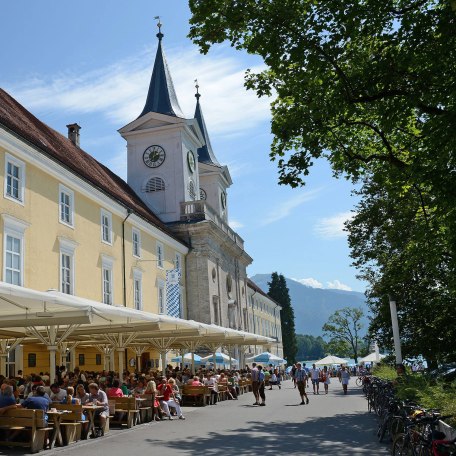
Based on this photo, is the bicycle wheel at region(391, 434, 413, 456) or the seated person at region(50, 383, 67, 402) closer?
the bicycle wheel at region(391, 434, 413, 456)

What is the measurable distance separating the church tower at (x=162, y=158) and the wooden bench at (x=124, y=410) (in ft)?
96.0

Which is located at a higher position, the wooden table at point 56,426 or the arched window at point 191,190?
the arched window at point 191,190

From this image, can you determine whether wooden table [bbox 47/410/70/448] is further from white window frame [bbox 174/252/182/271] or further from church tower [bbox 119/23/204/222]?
church tower [bbox 119/23/204/222]

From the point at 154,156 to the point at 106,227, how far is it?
18590 millimetres

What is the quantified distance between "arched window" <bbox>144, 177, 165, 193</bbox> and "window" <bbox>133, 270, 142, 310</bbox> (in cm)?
1426

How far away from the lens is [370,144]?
17781 millimetres

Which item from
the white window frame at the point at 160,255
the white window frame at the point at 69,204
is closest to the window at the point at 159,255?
the white window frame at the point at 160,255

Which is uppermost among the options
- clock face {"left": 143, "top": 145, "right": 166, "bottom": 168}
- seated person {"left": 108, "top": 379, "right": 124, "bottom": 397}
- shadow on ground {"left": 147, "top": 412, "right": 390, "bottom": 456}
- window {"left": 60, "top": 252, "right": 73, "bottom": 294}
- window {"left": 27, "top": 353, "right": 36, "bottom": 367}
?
clock face {"left": 143, "top": 145, "right": 166, "bottom": 168}

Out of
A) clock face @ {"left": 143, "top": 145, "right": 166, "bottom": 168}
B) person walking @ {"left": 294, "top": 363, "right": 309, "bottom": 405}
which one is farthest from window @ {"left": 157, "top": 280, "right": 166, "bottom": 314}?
person walking @ {"left": 294, "top": 363, "right": 309, "bottom": 405}

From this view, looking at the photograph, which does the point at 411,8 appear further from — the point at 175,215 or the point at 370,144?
the point at 175,215

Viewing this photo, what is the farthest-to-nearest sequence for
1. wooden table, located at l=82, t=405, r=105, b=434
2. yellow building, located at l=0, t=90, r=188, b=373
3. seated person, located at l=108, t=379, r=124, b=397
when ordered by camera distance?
1. yellow building, located at l=0, t=90, r=188, b=373
2. seated person, located at l=108, t=379, r=124, b=397
3. wooden table, located at l=82, t=405, r=105, b=434

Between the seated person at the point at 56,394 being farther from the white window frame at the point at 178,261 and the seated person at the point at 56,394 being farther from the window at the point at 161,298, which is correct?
the white window frame at the point at 178,261

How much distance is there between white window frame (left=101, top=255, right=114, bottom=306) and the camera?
28.8m

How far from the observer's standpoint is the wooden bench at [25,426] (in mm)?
12359
